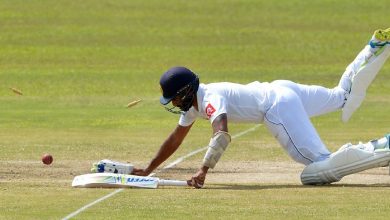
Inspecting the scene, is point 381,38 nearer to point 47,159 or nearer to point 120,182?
point 120,182

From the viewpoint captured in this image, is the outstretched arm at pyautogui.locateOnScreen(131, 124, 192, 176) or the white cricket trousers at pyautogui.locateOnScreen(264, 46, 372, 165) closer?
the white cricket trousers at pyautogui.locateOnScreen(264, 46, 372, 165)

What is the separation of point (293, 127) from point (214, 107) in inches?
38.7

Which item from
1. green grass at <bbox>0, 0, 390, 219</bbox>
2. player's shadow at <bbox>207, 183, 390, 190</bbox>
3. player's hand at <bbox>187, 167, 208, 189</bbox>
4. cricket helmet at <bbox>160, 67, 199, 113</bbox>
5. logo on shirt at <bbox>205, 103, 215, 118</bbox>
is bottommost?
green grass at <bbox>0, 0, 390, 219</bbox>

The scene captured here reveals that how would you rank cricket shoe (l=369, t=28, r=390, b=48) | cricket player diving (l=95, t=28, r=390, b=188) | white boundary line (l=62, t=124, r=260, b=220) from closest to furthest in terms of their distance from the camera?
white boundary line (l=62, t=124, r=260, b=220)
cricket player diving (l=95, t=28, r=390, b=188)
cricket shoe (l=369, t=28, r=390, b=48)

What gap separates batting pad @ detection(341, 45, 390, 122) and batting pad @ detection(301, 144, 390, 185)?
50.3 inches

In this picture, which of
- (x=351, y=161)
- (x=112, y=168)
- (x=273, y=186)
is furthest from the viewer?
(x=112, y=168)

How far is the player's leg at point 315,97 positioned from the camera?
1290 cm

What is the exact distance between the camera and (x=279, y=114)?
12445mm

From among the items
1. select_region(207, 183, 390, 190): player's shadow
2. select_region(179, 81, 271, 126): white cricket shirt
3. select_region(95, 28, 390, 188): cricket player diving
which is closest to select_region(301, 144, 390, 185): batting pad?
select_region(95, 28, 390, 188): cricket player diving

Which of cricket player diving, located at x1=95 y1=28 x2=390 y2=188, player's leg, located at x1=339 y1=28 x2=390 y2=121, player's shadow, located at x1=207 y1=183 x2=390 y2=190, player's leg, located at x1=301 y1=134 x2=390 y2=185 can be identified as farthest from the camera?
player's leg, located at x1=339 y1=28 x2=390 y2=121

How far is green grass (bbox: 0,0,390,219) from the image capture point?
10984 millimetres

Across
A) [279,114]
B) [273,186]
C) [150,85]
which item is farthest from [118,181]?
[150,85]

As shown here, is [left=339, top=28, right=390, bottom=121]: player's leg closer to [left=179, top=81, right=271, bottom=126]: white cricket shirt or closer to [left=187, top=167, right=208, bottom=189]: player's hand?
[left=179, top=81, right=271, bottom=126]: white cricket shirt

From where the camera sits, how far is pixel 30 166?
15461mm
